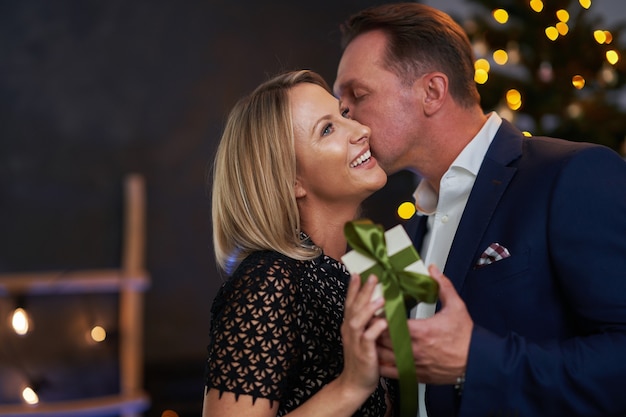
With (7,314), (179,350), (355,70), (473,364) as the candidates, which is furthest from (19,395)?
(473,364)

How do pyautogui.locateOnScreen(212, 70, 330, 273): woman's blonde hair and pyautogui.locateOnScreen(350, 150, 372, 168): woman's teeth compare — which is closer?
pyautogui.locateOnScreen(212, 70, 330, 273): woman's blonde hair

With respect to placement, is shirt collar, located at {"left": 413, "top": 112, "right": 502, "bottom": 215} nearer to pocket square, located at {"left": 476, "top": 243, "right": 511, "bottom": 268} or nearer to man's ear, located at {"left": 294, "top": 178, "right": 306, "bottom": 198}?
pocket square, located at {"left": 476, "top": 243, "right": 511, "bottom": 268}

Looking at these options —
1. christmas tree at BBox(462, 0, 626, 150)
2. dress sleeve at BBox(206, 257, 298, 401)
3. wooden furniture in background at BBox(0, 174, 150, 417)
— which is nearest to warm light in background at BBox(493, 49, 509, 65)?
christmas tree at BBox(462, 0, 626, 150)

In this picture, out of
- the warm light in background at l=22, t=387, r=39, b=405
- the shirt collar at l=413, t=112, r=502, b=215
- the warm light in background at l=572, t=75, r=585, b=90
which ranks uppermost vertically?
the warm light in background at l=572, t=75, r=585, b=90

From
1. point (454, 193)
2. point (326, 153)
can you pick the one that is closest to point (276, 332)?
point (326, 153)

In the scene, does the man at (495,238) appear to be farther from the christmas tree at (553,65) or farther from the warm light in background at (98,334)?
the warm light in background at (98,334)

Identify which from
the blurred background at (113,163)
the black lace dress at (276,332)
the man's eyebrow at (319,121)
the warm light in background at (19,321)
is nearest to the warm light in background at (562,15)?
the blurred background at (113,163)

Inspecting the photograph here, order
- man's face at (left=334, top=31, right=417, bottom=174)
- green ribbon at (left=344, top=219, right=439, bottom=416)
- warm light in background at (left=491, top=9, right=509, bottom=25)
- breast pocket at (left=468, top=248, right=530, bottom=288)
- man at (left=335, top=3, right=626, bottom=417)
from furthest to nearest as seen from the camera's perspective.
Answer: warm light in background at (left=491, top=9, right=509, bottom=25)
man's face at (left=334, top=31, right=417, bottom=174)
breast pocket at (left=468, top=248, right=530, bottom=288)
man at (left=335, top=3, right=626, bottom=417)
green ribbon at (left=344, top=219, right=439, bottom=416)

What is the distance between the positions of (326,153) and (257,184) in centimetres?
19

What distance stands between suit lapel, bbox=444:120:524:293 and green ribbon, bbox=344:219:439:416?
17.5 inches

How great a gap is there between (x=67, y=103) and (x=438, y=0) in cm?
252

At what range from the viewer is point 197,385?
4.76 meters

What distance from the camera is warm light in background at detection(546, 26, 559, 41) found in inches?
145

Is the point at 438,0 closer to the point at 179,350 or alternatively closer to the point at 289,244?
the point at 179,350
